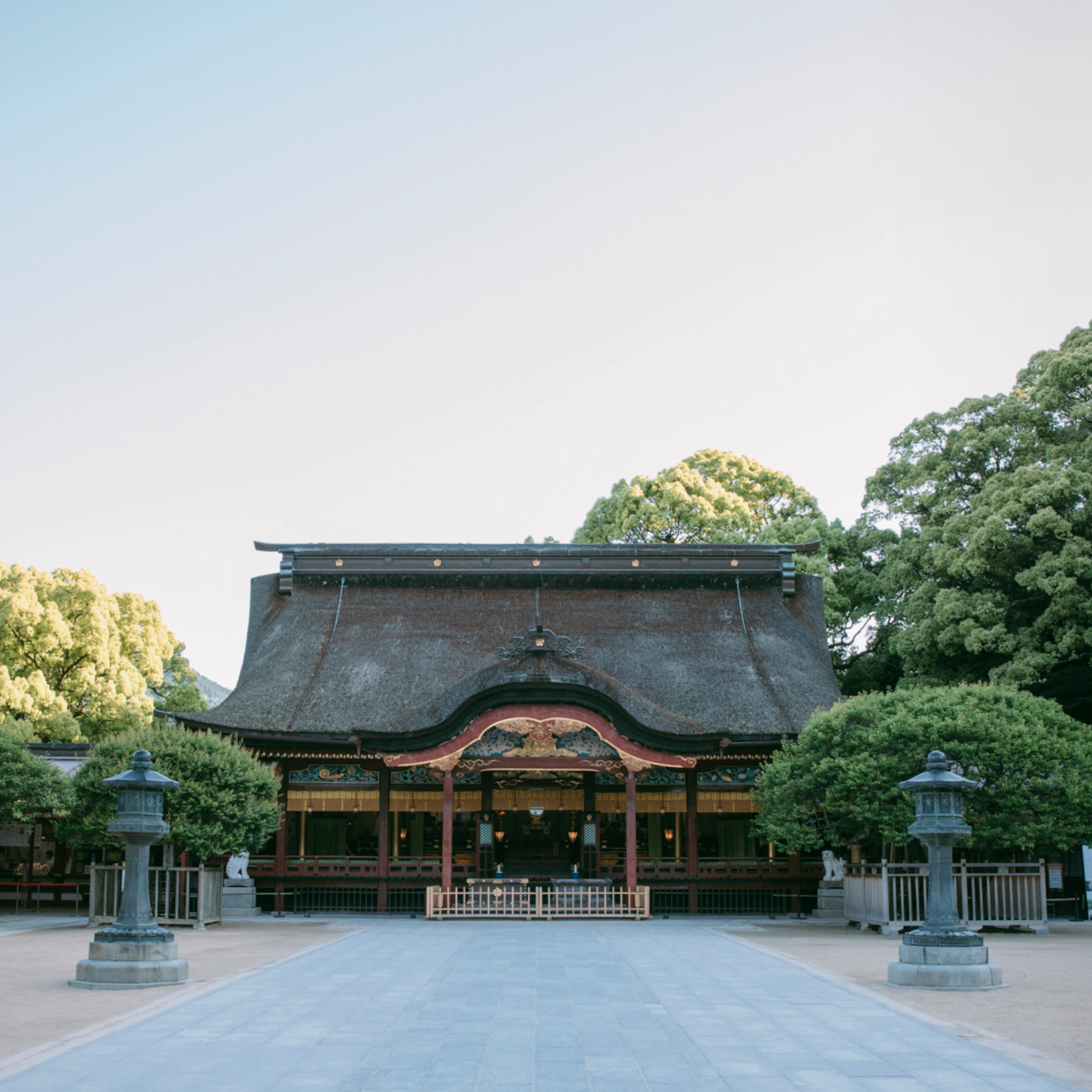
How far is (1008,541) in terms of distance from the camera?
29.3m

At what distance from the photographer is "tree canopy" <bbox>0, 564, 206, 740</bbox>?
129 feet

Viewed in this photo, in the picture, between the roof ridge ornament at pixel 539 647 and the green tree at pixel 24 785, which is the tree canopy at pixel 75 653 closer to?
the green tree at pixel 24 785

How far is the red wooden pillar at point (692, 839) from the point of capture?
28.4 m

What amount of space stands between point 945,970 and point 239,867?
19.0 m

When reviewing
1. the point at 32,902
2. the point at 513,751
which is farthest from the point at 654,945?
the point at 32,902

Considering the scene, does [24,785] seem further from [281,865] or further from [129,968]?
[129,968]

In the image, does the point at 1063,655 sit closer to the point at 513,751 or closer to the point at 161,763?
→ the point at 513,751

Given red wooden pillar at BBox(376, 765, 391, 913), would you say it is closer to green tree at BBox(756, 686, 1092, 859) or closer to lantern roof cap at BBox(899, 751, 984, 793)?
green tree at BBox(756, 686, 1092, 859)

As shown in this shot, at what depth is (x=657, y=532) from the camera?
47094 millimetres

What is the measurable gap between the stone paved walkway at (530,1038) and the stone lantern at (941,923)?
1.34m

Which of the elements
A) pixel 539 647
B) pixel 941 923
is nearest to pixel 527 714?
pixel 539 647

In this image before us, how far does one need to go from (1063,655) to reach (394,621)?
57.6 ft

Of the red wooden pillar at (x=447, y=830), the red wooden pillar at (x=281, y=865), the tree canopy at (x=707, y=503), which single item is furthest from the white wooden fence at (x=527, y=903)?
the tree canopy at (x=707, y=503)

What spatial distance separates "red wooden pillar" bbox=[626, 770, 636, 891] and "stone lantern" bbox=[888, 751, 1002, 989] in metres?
10.3
